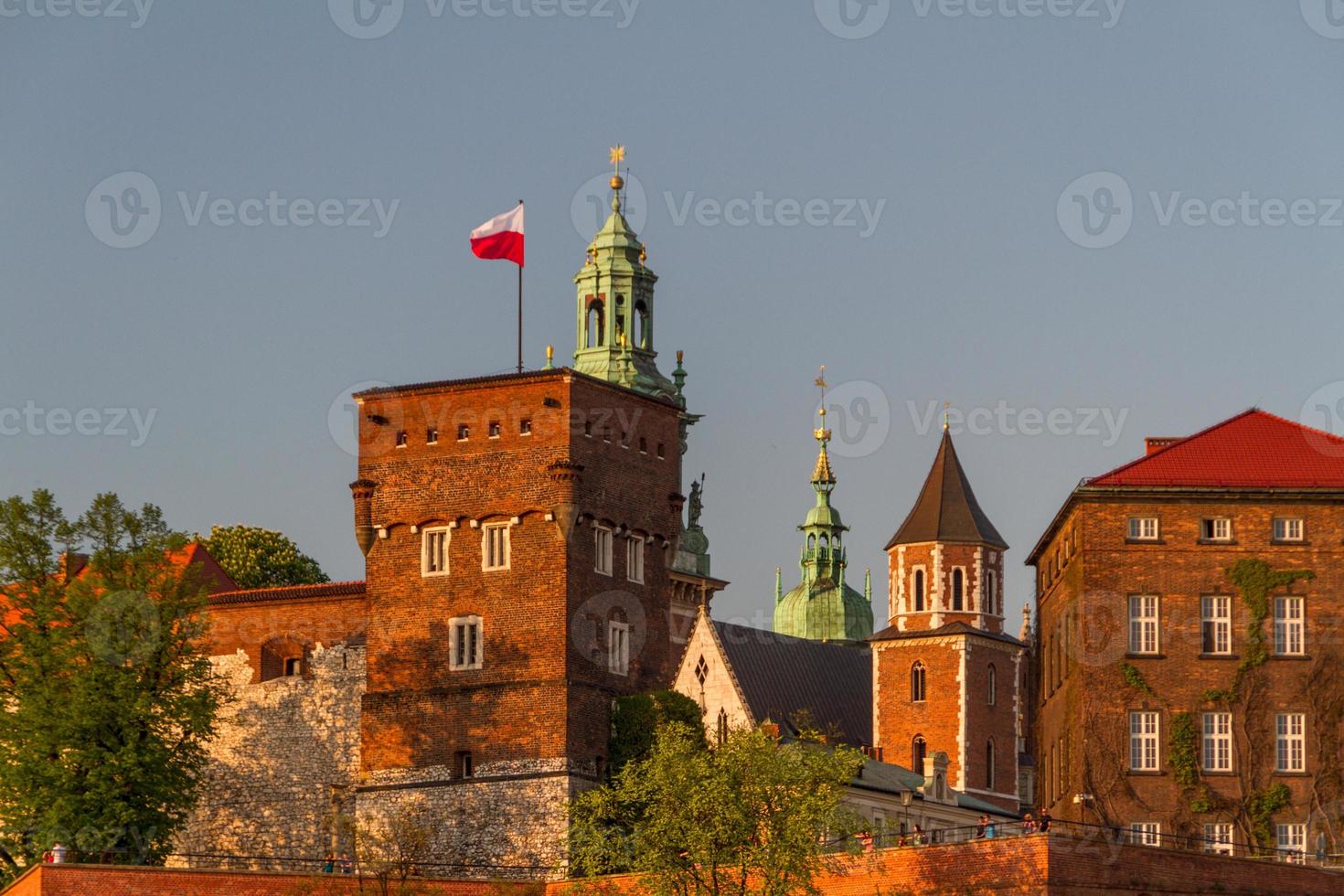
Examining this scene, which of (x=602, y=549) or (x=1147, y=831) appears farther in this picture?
(x=602, y=549)

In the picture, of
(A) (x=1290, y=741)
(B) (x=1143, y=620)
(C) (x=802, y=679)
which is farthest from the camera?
(C) (x=802, y=679)

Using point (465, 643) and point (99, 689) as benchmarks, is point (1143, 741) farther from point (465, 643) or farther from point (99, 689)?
point (99, 689)

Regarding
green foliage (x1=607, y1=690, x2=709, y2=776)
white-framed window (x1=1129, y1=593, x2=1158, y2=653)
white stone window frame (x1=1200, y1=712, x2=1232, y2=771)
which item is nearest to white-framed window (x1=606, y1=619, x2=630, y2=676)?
green foliage (x1=607, y1=690, x2=709, y2=776)

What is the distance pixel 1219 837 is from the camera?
81.4 metres

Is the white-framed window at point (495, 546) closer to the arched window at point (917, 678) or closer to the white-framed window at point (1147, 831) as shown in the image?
the white-framed window at point (1147, 831)

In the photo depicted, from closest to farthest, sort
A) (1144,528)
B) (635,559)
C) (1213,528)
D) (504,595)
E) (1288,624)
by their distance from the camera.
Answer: (1288,624), (1213,528), (1144,528), (504,595), (635,559)

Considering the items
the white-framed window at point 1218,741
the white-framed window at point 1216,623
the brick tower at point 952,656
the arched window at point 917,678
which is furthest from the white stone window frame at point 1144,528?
the arched window at point 917,678

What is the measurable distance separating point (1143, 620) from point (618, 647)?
1656 cm

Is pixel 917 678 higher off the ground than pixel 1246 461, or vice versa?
pixel 1246 461

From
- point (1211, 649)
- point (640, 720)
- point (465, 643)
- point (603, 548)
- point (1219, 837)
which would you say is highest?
point (603, 548)

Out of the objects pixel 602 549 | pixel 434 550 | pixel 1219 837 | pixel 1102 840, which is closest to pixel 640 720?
pixel 602 549

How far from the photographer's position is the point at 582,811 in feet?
276

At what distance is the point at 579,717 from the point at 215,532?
1402 inches

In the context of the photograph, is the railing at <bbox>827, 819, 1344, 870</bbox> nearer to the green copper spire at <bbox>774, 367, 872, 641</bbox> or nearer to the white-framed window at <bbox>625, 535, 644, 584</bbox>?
the white-framed window at <bbox>625, 535, 644, 584</bbox>
